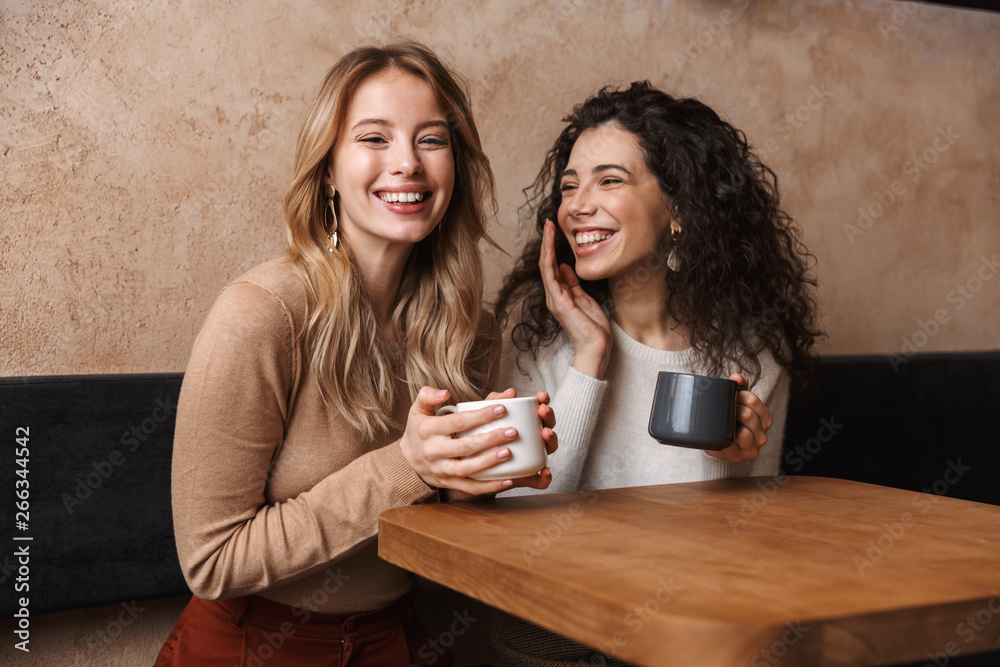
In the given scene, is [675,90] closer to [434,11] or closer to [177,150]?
[434,11]

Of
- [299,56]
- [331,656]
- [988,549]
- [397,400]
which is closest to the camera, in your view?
[988,549]

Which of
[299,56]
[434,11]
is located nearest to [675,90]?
[434,11]

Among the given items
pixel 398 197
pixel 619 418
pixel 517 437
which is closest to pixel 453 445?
pixel 517 437

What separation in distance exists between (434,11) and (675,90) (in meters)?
0.68

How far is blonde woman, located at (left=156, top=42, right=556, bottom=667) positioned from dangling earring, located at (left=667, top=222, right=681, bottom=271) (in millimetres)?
424

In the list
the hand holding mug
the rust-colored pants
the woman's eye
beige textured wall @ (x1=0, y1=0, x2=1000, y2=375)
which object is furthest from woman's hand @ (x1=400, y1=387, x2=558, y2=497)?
beige textured wall @ (x1=0, y1=0, x2=1000, y2=375)

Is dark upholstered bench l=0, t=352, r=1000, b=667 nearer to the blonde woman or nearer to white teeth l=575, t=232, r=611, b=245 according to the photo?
the blonde woman

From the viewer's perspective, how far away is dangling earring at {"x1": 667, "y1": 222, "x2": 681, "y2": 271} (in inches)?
65.6

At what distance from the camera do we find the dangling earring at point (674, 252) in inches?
65.6

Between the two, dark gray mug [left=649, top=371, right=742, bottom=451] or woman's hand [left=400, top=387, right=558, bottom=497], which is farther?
dark gray mug [left=649, top=371, right=742, bottom=451]

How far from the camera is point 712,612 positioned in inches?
25.0

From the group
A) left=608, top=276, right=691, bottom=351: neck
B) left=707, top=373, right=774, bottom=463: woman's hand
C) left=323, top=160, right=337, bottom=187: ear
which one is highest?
left=323, top=160, right=337, bottom=187: ear

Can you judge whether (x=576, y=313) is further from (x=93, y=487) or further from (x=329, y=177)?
(x=93, y=487)

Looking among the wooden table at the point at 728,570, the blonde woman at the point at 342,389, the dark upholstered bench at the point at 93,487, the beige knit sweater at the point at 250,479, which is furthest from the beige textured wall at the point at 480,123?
the wooden table at the point at 728,570
